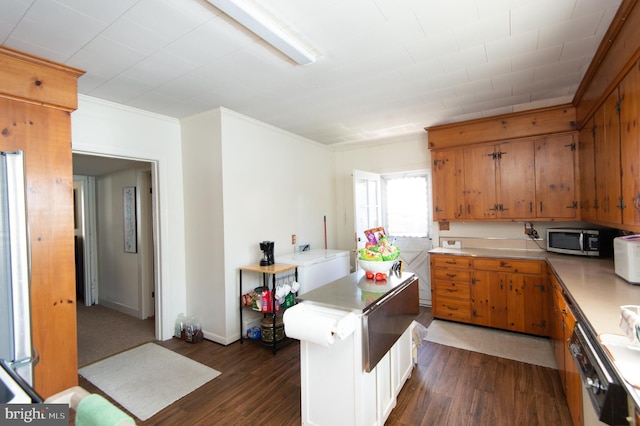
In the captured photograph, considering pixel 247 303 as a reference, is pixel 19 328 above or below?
above

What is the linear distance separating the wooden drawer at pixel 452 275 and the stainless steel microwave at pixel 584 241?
102cm

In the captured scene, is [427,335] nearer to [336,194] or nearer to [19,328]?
[336,194]

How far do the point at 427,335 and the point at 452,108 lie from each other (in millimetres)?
2595

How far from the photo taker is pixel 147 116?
10.8ft

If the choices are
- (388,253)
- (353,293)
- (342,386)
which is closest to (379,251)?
(388,253)

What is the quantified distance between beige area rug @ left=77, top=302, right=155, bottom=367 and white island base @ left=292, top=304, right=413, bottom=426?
2.47m

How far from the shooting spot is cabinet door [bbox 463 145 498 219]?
3766 millimetres

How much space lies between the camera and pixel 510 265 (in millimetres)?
3385

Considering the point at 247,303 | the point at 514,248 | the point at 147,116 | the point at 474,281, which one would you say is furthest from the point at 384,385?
the point at 147,116

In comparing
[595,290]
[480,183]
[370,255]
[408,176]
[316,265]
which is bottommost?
[316,265]

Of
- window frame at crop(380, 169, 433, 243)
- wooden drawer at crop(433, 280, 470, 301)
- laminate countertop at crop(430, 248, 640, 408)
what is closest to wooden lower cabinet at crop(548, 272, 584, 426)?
laminate countertop at crop(430, 248, 640, 408)

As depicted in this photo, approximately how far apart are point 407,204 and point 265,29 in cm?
358

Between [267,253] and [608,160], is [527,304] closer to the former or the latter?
[608,160]

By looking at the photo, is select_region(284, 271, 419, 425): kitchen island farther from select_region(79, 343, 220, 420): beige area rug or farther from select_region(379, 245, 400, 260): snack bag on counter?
select_region(79, 343, 220, 420): beige area rug
